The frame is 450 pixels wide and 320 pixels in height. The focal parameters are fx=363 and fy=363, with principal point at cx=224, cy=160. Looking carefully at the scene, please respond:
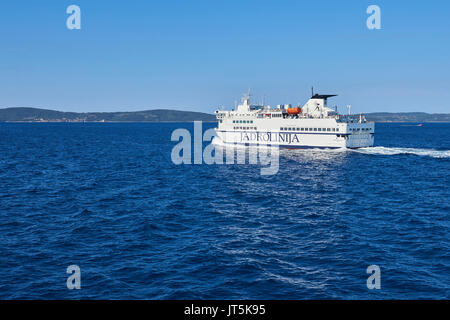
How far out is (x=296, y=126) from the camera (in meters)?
88.2

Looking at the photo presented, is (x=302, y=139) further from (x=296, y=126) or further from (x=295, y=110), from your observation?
(x=295, y=110)

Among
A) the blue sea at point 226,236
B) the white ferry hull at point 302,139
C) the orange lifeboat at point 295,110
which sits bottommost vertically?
the blue sea at point 226,236

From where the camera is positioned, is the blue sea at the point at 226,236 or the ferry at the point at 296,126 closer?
the blue sea at the point at 226,236

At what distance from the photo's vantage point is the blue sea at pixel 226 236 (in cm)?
1948

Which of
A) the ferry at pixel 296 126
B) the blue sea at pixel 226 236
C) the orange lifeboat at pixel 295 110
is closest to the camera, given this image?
the blue sea at pixel 226 236

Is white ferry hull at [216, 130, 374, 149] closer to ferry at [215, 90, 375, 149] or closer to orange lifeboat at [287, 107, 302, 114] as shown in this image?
ferry at [215, 90, 375, 149]

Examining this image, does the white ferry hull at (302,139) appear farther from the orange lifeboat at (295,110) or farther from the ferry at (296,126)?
the orange lifeboat at (295,110)

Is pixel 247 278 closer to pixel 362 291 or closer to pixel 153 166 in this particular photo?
pixel 362 291

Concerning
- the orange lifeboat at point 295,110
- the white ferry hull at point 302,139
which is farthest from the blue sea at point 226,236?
the orange lifeboat at point 295,110

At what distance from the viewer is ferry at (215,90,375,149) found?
273ft

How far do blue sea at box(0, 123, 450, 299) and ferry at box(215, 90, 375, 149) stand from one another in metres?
28.3

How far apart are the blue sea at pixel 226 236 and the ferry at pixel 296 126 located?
2834 cm
